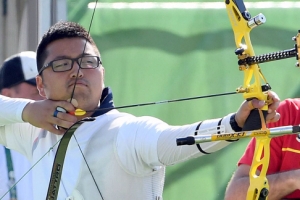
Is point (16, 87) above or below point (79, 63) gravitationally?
below

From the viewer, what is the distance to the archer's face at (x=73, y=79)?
201 cm

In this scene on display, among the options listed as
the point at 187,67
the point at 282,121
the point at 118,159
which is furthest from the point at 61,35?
the point at 187,67

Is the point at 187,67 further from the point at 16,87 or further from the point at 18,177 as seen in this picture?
the point at 18,177

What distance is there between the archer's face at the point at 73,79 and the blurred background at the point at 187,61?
70 cm

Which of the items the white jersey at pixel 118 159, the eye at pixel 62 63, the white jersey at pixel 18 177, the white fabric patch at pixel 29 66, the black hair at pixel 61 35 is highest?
the black hair at pixel 61 35

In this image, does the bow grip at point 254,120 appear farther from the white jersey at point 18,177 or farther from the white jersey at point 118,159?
the white jersey at point 18,177

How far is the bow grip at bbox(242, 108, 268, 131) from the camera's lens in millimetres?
1607

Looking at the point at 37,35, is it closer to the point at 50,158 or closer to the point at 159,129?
the point at 50,158

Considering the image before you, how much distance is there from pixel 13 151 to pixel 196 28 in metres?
0.83

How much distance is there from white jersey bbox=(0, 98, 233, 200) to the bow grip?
0.70 feet

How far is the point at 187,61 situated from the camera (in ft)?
9.29

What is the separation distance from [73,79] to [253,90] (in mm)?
565

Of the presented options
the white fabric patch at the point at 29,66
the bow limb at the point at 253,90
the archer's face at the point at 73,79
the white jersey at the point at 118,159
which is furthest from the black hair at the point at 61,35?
the white fabric patch at the point at 29,66

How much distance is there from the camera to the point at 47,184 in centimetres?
201
